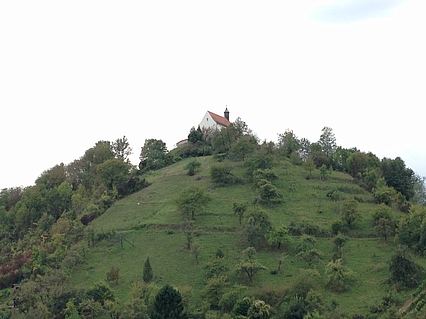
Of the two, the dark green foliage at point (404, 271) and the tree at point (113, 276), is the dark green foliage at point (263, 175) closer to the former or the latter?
the tree at point (113, 276)

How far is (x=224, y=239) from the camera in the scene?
175 ft

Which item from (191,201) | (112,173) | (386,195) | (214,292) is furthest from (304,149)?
(214,292)

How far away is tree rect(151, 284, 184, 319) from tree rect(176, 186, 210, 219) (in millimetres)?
18046

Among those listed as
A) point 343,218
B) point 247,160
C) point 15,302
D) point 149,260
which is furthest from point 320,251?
point 15,302

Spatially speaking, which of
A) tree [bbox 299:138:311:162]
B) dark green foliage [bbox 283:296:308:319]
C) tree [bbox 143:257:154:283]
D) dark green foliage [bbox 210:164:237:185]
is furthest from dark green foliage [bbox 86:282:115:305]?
tree [bbox 299:138:311:162]

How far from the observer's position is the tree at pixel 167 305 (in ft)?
127

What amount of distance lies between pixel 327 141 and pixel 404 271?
44943 mm

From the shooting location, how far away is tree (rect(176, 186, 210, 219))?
57.0 metres

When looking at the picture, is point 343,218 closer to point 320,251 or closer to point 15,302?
point 320,251

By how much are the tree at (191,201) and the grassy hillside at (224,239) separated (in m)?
1.02

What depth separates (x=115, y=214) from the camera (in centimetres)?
6362

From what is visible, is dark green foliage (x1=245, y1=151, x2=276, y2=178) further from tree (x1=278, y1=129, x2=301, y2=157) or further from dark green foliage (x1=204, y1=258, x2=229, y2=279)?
dark green foliage (x1=204, y1=258, x2=229, y2=279)

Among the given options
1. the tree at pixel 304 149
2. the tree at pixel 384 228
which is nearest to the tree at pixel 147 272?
the tree at pixel 384 228

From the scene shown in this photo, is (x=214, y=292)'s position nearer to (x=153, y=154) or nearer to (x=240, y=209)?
(x=240, y=209)
